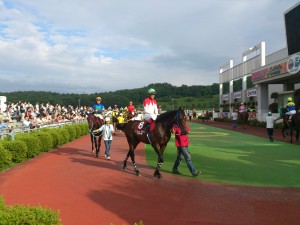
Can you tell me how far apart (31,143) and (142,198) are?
269 inches

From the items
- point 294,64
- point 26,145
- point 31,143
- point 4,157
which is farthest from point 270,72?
point 4,157

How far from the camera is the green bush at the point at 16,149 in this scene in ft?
33.2

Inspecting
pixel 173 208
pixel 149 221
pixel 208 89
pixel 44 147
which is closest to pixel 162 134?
pixel 173 208

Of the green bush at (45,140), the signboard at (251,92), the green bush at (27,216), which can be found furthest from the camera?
the signboard at (251,92)

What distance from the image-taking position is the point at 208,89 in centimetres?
9219

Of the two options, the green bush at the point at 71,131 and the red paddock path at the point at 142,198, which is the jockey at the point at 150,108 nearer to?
the red paddock path at the point at 142,198

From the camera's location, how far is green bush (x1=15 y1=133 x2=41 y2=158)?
36.8 feet

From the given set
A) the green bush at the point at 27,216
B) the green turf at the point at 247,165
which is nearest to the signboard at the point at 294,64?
the green turf at the point at 247,165

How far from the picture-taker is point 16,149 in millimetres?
10367

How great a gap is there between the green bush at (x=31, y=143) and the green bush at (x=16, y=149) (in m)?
0.57

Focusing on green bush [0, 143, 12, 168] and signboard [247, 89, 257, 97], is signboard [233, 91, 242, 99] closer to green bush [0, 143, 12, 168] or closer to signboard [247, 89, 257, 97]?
signboard [247, 89, 257, 97]

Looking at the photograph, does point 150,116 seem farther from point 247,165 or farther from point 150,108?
point 247,165

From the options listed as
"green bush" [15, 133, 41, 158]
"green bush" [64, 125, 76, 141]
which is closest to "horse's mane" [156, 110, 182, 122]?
"green bush" [15, 133, 41, 158]

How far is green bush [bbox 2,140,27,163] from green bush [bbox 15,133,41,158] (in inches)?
22.4
